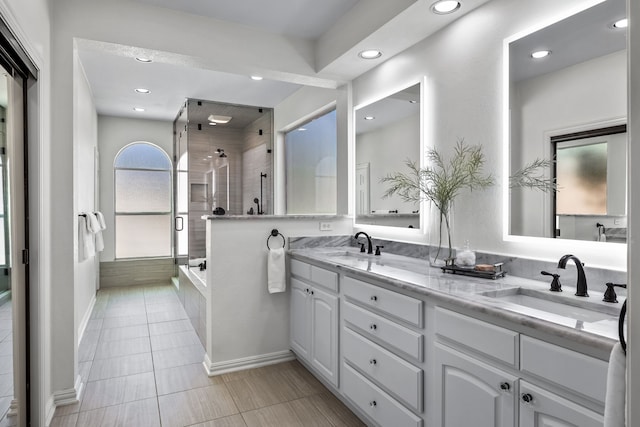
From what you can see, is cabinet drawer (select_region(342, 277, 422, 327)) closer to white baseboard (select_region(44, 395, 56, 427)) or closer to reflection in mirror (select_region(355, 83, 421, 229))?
reflection in mirror (select_region(355, 83, 421, 229))

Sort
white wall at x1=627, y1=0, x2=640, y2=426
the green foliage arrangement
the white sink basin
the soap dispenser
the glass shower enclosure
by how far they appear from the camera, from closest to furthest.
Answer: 1. white wall at x1=627, y1=0, x2=640, y2=426
2. the white sink basin
3. the soap dispenser
4. the green foliage arrangement
5. the glass shower enclosure

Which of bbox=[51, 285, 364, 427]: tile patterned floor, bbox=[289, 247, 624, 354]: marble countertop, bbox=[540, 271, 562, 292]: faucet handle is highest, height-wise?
bbox=[540, 271, 562, 292]: faucet handle

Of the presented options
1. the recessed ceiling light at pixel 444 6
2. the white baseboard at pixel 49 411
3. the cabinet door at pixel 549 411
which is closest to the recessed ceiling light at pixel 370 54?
the recessed ceiling light at pixel 444 6

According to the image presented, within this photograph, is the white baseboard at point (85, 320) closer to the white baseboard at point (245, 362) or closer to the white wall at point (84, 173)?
the white wall at point (84, 173)

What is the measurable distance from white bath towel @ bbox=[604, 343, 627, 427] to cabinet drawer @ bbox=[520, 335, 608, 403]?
310mm

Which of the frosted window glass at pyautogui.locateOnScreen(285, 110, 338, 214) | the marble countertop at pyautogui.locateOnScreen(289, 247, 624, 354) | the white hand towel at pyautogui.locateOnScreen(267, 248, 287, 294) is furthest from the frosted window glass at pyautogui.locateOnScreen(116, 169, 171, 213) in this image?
the marble countertop at pyautogui.locateOnScreen(289, 247, 624, 354)

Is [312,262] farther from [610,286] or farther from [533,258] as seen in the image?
[610,286]

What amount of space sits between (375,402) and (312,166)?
3260 mm

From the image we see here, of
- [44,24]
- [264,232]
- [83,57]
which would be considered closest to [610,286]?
[264,232]

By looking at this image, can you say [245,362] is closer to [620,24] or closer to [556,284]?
[556,284]

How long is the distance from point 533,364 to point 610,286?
20.2 inches

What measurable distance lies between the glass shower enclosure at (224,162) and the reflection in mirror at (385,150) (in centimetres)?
220

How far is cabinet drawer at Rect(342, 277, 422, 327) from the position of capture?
179 centimetres

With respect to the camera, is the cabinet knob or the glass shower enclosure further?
the glass shower enclosure
